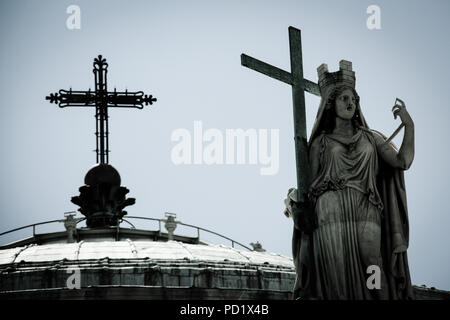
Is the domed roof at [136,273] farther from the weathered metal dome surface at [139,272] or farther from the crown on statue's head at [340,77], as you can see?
the crown on statue's head at [340,77]

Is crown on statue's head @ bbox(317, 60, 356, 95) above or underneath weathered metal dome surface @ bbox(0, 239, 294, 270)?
underneath

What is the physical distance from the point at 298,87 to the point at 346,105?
1204mm

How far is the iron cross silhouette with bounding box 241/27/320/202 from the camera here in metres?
25.9

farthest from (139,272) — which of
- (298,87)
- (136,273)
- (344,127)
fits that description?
(344,127)

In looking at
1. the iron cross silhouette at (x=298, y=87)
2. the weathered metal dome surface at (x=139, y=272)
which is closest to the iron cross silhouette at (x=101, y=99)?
the weathered metal dome surface at (x=139, y=272)

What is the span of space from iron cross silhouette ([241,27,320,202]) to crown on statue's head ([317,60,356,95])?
0.54 metres

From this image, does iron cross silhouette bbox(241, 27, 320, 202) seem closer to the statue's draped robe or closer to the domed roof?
the statue's draped robe

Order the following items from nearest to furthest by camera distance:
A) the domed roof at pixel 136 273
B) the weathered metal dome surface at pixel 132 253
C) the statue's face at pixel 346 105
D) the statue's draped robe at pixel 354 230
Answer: the statue's draped robe at pixel 354 230, the statue's face at pixel 346 105, the domed roof at pixel 136 273, the weathered metal dome surface at pixel 132 253

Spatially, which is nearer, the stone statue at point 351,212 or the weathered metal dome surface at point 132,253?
the stone statue at point 351,212

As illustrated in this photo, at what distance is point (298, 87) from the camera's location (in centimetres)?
2705

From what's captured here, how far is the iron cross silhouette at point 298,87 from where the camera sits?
25859 mm

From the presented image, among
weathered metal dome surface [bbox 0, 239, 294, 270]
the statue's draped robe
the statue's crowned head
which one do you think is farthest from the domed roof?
the statue's draped robe
